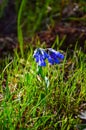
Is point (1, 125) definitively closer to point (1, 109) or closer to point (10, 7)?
point (1, 109)

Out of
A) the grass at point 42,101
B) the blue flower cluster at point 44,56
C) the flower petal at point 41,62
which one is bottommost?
the grass at point 42,101

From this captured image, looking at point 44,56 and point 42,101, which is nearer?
point 42,101

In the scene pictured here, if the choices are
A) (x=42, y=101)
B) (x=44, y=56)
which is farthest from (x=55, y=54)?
(x=42, y=101)

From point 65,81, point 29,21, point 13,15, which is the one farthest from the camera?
point 13,15

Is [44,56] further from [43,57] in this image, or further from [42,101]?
[42,101]

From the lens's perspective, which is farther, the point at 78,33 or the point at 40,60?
the point at 78,33

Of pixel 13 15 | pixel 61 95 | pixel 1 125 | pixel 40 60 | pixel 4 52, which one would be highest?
pixel 13 15

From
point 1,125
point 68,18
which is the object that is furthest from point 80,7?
point 1,125

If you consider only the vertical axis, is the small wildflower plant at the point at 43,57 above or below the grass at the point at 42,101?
above
